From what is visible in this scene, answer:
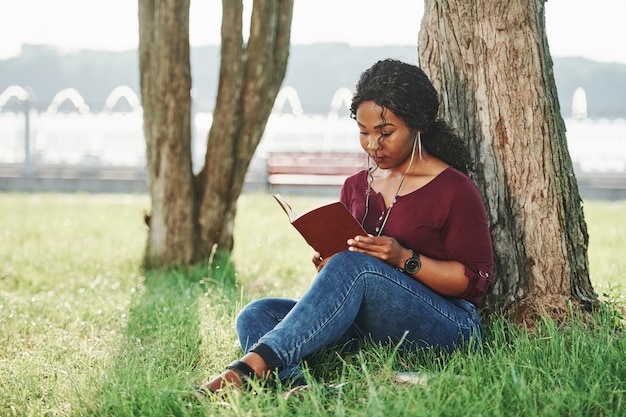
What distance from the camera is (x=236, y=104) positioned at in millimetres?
6102

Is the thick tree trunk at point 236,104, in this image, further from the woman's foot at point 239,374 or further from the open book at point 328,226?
the woman's foot at point 239,374

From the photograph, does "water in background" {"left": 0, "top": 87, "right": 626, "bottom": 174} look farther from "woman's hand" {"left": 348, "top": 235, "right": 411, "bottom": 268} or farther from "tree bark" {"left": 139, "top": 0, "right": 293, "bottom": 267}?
"woman's hand" {"left": 348, "top": 235, "right": 411, "bottom": 268}

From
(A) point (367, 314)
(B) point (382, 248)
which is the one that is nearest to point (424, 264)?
(B) point (382, 248)

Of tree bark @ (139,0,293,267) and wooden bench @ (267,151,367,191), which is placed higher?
tree bark @ (139,0,293,267)

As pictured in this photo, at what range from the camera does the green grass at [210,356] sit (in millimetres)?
2703

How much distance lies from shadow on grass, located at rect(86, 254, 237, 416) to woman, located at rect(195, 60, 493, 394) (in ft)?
0.81

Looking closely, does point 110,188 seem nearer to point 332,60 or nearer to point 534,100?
point 534,100

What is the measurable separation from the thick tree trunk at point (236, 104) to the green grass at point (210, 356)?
1.50 ft

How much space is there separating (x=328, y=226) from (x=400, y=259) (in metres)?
0.32

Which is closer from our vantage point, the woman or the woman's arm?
the woman

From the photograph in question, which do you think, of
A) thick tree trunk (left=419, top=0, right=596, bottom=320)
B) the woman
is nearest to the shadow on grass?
the woman

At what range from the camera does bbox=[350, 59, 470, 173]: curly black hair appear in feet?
10.6

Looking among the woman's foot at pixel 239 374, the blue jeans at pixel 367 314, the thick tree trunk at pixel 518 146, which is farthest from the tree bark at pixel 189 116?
the woman's foot at pixel 239 374

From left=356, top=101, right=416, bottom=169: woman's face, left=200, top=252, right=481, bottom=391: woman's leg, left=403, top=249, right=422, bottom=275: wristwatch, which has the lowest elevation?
left=200, top=252, right=481, bottom=391: woman's leg
